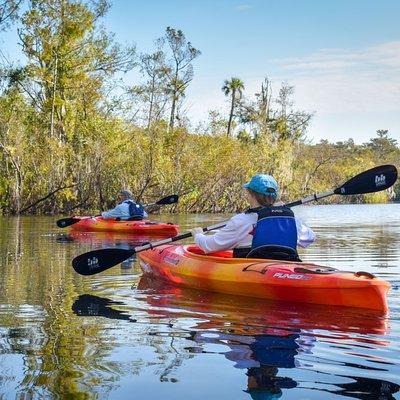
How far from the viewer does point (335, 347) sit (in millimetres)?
4469

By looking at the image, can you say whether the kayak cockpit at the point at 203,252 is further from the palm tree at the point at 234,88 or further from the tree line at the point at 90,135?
the palm tree at the point at 234,88

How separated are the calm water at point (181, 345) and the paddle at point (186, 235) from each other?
252mm

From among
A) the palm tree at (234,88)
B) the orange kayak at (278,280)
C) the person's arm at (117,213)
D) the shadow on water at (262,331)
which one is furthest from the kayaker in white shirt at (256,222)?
the palm tree at (234,88)

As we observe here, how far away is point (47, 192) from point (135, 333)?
24.7 metres

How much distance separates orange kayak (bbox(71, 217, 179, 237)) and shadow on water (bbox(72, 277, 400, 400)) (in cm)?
769

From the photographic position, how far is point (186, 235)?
795cm

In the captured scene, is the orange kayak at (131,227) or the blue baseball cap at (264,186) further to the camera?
the orange kayak at (131,227)

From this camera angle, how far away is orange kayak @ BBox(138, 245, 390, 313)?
5656 millimetres

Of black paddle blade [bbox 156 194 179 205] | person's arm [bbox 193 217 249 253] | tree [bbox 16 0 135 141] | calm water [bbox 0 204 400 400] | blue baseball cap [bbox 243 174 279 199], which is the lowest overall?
calm water [bbox 0 204 400 400]

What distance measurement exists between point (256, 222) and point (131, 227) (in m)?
9.04

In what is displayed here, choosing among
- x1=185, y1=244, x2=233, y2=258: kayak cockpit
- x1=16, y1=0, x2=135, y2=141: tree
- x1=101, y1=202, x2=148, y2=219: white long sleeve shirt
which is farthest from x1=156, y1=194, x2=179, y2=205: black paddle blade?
x1=16, y1=0, x2=135, y2=141: tree

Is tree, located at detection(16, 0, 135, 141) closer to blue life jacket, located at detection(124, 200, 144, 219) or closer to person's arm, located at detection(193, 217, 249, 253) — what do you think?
blue life jacket, located at detection(124, 200, 144, 219)

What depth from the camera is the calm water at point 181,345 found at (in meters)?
3.62

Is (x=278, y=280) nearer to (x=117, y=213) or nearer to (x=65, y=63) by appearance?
(x=117, y=213)
